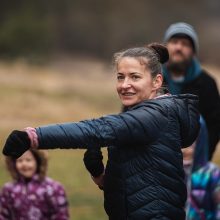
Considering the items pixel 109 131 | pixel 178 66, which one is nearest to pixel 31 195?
pixel 178 66

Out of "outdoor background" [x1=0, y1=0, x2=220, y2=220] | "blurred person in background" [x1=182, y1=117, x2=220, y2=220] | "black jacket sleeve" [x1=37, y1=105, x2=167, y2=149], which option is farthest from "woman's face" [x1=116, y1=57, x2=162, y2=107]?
"outdoor background" [x1=0, y1=0, x2=220, y2=220]

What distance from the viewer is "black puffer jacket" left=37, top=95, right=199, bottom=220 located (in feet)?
12.3

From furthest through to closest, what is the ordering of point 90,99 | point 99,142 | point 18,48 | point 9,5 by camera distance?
point 9,5 < point 18,48 < point 90,99 < point 99,142

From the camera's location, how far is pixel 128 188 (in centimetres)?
387

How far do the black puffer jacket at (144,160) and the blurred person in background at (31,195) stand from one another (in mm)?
2267

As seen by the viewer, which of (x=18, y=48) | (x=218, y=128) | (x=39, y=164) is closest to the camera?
(x=39, y=164)

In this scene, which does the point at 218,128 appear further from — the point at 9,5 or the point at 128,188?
the point at 9,5

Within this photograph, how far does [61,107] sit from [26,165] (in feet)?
59.5

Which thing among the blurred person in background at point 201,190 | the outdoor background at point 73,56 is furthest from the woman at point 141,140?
the outdoor background at point 73,56

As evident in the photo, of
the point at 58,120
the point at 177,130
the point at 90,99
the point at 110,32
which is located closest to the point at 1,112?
the point at 58,120

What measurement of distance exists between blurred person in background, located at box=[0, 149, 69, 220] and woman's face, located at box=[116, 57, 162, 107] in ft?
7.80

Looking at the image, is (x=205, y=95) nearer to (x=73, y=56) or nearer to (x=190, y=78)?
(x=190, y=78)

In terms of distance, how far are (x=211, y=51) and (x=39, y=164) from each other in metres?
42.5

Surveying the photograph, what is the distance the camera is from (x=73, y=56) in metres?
47.5
